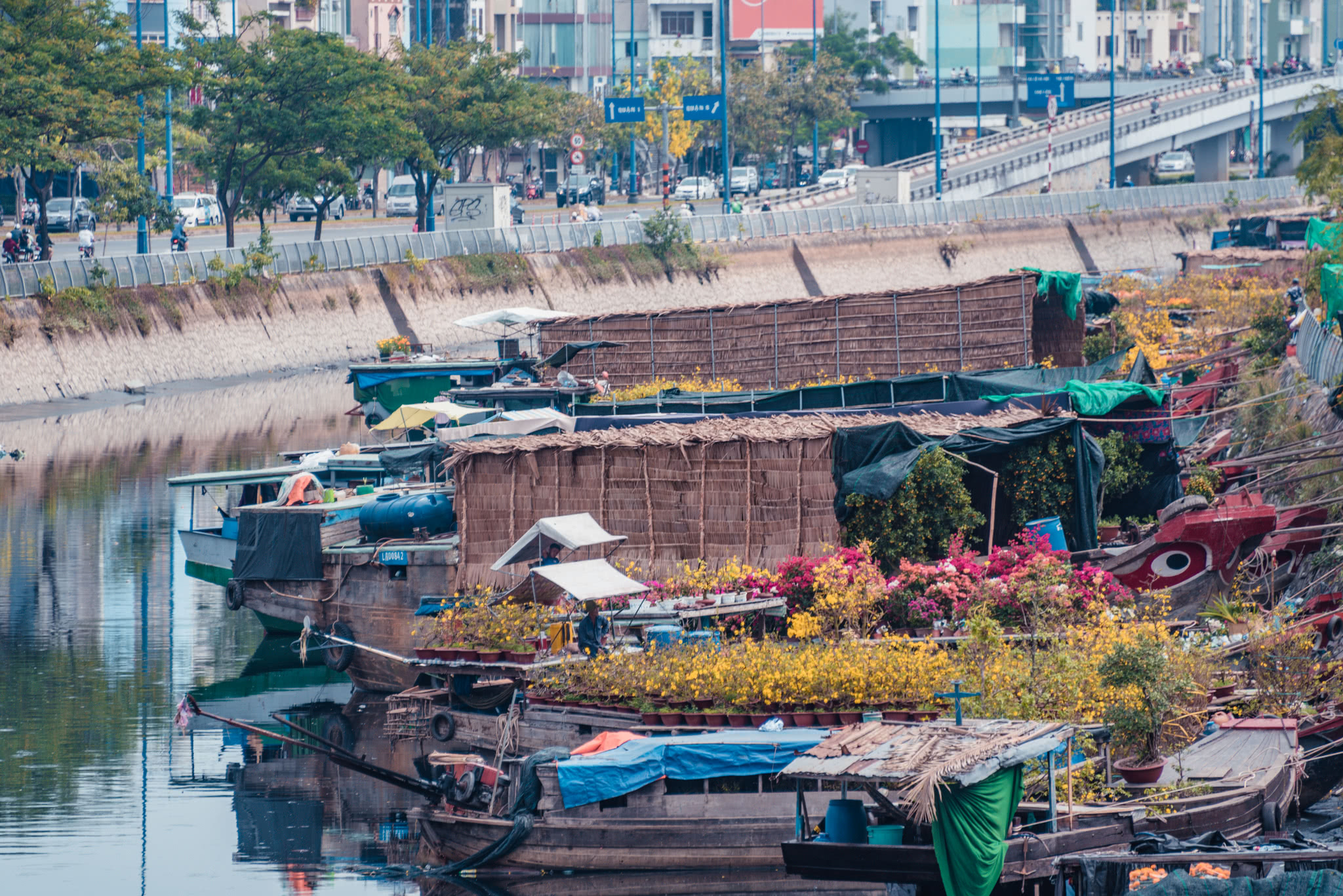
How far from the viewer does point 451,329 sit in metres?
70.2

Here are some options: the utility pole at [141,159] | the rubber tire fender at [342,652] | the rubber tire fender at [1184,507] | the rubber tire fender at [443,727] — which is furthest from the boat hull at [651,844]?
the utility pole at [141,159]

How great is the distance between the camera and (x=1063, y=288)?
1692 inches

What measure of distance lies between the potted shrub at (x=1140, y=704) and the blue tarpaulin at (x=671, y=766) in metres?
3.15

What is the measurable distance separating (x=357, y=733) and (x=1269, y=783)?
1321 centimetres

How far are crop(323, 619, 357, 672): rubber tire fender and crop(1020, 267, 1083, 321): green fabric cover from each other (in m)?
19.7

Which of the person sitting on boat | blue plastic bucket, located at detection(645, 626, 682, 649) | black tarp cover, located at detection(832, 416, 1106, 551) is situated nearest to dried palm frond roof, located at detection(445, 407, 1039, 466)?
black tarp cover, located at detection(832, 416, 1106, 551)

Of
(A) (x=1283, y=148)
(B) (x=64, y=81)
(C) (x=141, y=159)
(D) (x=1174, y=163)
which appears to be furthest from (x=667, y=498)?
(A) (x=1283, y=148)

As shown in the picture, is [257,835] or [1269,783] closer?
[1269,783]

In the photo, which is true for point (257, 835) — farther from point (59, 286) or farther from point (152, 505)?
point (59, 286)

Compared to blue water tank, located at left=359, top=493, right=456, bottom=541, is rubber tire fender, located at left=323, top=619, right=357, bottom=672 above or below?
below

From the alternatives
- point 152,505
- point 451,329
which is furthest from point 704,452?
point 451,329

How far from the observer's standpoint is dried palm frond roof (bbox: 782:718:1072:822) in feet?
55.1

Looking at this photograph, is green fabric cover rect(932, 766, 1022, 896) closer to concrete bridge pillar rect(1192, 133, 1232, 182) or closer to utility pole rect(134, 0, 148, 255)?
utility pole rect(134, 0, 148, 255)

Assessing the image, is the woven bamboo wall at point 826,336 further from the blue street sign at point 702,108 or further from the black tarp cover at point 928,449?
the blue street sign at point 702,108
